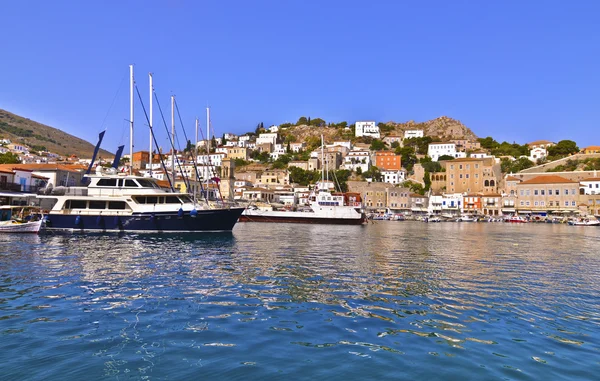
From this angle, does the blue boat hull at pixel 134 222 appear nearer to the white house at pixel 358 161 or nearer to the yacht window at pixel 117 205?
the yacht window at pixel 117 205

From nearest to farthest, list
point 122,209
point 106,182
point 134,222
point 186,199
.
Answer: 1. point 134,222
2. point 122,209
3. point 106,182
4. point 186,199

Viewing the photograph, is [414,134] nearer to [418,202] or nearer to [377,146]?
[377,146]

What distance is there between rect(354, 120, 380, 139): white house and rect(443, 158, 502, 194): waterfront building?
6544 centimetres

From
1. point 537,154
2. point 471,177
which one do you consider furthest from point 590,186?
point 537,154

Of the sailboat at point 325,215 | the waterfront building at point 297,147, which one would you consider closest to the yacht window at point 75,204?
the sailboat at point 325,215

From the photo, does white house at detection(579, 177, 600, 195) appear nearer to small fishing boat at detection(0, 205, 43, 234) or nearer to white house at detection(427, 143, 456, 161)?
white house at detection(427, 143, 456, 161)

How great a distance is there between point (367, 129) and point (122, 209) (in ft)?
491

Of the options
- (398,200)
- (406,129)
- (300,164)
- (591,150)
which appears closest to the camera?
(398,200)

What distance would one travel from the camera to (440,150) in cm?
13388

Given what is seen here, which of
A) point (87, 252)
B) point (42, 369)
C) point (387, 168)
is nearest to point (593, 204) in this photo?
point (387, 168)

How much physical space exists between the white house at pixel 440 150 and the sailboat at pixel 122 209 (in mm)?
115924

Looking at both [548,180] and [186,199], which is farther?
[548,180]

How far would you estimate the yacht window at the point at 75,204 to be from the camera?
2864cm

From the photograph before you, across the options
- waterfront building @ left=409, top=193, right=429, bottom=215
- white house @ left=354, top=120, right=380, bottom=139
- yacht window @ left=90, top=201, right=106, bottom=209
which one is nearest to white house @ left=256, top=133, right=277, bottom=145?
white house @ left=354, top=120, right=380, bottom=139
